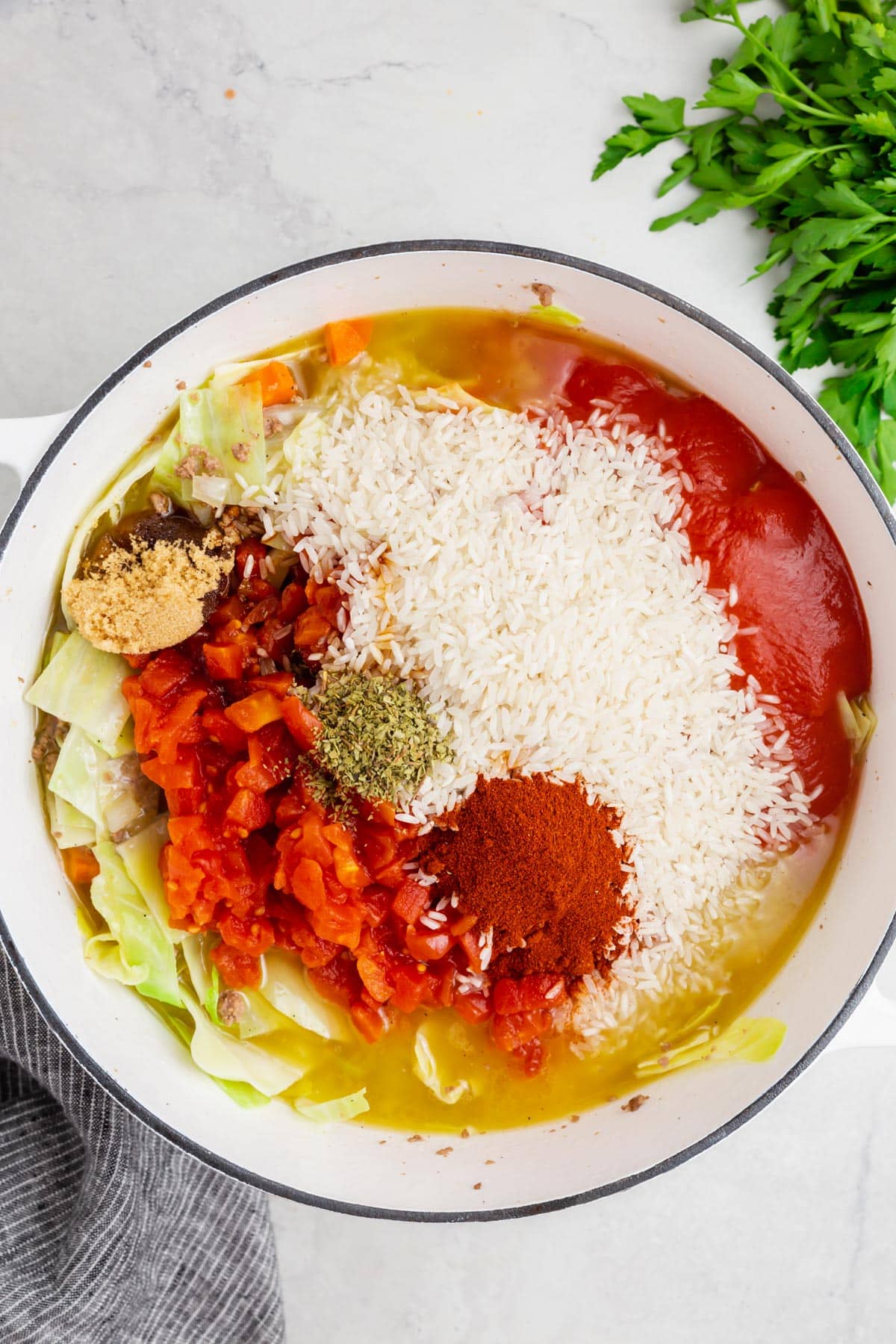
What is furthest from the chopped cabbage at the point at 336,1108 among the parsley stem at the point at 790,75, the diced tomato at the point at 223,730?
the parsley stem at the point at 790,75

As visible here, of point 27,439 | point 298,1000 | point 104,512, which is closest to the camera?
point 27,439

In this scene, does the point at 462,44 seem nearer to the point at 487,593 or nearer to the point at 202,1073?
the point at 487,593

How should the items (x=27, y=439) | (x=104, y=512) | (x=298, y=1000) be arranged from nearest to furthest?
(x=27, y=439) < (x=104, y=512) < (x=298, y=1000)

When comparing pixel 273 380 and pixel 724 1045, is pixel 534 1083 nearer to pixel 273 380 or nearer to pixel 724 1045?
pixel 724 1045

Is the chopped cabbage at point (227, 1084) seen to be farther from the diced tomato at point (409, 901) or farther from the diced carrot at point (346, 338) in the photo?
the diced carrot at point (346, 338)

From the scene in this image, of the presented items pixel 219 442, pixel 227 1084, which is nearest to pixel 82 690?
pixel 219 442
